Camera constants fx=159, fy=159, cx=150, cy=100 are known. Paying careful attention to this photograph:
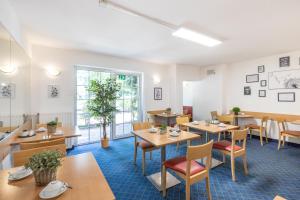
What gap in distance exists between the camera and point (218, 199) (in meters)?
2.17

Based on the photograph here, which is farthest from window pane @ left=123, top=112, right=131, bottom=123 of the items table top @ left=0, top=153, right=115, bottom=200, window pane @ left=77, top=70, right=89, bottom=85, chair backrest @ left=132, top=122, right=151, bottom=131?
table top @ left=0, top=153, right=115, bottom=200

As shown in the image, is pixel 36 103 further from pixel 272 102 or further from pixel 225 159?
pixel 272 102

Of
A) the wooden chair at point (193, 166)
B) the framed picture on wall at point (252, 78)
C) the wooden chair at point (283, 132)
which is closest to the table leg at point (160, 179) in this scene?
the wooden chair at point (193, 166)

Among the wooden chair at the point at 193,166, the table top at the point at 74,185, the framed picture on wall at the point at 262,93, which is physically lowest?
the wooden chair at the point at 193,166

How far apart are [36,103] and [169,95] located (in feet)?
14.1

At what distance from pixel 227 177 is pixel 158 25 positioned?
2.89 meters

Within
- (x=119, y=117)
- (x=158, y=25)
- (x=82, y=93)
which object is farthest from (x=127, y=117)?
(x=158, y=25)

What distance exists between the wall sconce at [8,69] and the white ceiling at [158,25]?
2.81 ft

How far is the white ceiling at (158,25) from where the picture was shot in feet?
7.18

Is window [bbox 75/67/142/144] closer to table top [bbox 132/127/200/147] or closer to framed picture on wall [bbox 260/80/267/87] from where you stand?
table top [bbox 132/127/200/147]

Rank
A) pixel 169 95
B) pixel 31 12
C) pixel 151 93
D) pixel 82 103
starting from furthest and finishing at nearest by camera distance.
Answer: pixel 169 95 < pixel 151 93 < pixel 82 103 < pixel 31 12

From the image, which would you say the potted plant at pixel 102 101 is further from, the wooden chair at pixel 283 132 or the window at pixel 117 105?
the wooden chair at pixel 283 132

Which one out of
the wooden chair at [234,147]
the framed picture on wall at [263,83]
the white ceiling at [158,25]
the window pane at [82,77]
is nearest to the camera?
the white ceiling at [158,25]

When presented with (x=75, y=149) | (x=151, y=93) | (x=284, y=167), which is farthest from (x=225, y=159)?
(x=75, y=149)
